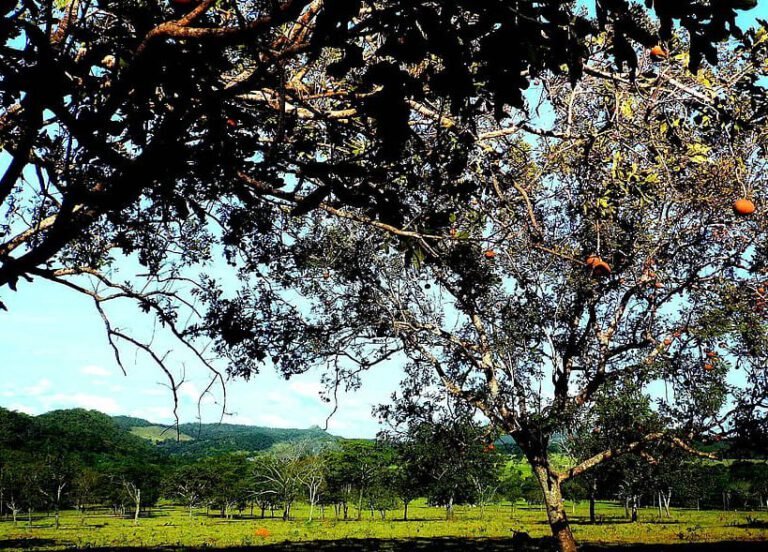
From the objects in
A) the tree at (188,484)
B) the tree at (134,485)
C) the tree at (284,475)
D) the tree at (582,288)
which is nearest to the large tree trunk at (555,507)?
the tree at (582,288)

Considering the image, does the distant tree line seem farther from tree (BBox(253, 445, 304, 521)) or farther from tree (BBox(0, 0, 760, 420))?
tree (BBox(0, 0, 760, 420))

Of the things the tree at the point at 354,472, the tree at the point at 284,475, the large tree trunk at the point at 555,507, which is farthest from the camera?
the tree at the point at 284,475

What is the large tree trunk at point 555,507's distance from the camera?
14477 millimetres

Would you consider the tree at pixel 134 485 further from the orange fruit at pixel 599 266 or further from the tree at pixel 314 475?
the orange fruit at pixel 599 266

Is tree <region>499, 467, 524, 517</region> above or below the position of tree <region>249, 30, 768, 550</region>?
below

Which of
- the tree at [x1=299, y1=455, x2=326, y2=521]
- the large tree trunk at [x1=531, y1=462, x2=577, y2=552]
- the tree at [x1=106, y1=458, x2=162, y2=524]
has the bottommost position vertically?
the tree at [x1=106, y1=458, x2=162, y2=524]

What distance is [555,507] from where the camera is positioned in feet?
48.3

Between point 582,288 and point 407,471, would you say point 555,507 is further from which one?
point 407,471

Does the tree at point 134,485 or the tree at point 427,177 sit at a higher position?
the tree at point 427,177

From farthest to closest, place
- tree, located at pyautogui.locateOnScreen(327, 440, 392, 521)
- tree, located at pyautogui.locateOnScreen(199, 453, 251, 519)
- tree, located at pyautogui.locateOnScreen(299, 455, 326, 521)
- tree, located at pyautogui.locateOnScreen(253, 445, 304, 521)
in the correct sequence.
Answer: tree, located at pyautogui.locateOnScreen(199, 453, 251, 519) → tree, located at pyautogui.locateOnScreen(253, 445, 304, 521) → tree, located at pyautogui.locateOnScreen(299, 455, 326, 521) → tree, located at pyautogui.locateOnScreen(327, 440, 392, 521)

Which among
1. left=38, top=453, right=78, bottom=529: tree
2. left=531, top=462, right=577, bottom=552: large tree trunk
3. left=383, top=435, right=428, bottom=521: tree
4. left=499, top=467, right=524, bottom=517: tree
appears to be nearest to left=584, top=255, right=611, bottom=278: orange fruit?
left=531, top=462, right=577, bottom=552: large tree trunk

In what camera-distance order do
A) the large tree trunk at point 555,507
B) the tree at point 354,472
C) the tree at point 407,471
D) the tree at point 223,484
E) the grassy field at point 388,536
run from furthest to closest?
1. the tree at point 223,484
2. the tree at point 354,472
3. the grassy field at point 388,536
4. the tree at point 407,471
5. the large tree trunk at point 555,507

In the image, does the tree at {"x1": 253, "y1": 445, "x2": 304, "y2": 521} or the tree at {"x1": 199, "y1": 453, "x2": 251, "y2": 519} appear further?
the tree at {"x1": 199, "y1": 453, "x2": 251, "y2": 519}

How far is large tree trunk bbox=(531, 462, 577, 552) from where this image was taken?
14.5 metres
